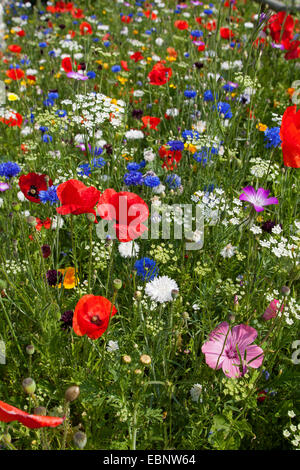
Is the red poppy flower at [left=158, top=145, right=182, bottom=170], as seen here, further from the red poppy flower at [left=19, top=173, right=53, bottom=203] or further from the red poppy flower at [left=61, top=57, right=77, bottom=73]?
the red poppy flower at [left=61, top=57, right=77, bottom=73]

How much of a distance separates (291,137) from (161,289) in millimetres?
675

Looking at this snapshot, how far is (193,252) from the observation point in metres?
1.83

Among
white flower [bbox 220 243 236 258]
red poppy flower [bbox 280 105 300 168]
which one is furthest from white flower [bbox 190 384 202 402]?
red poppy flower [bbox 280 105 300 168]

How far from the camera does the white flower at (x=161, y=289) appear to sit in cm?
140

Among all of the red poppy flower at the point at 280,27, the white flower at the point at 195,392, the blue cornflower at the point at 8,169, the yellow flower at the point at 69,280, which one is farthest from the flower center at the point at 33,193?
the red poppy flower at the point at 280,27

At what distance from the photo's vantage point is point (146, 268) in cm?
162

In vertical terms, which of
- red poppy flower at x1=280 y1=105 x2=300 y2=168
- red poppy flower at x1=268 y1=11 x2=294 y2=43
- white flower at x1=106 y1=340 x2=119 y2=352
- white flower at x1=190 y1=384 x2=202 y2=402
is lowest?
white flower at x1=190 y1=384 x2=202 y2=402

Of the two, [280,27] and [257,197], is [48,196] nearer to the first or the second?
[257,197]

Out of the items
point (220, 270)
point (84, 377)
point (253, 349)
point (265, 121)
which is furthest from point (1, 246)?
point (265, 121)

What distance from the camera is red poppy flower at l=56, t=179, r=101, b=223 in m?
1.23

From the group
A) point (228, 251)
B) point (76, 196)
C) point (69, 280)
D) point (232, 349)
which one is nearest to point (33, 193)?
point (69, 280)

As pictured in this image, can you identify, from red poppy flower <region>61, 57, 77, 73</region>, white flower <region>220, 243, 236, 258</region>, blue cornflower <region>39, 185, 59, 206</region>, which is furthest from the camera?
red poppy flower <region>61, 57, 77, 73</region>

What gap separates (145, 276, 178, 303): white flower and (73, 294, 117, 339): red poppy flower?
0.78 ft

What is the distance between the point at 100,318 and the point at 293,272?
582 mm
